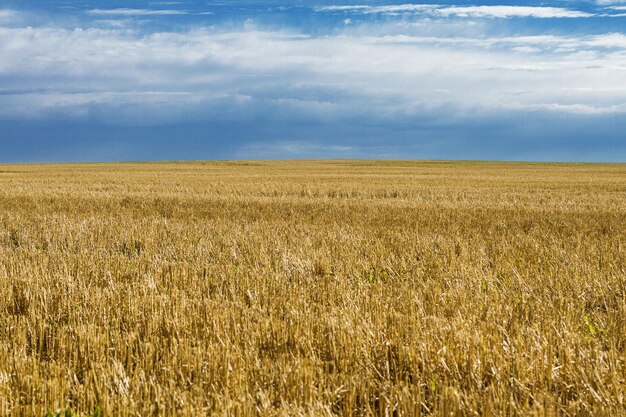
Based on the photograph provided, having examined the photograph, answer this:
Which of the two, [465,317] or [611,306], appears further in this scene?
[611,306]

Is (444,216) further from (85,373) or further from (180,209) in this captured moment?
(85,373)

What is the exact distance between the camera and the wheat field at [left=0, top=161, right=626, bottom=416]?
3846 mm

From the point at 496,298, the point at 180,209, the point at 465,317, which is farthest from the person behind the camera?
the point at 180,209

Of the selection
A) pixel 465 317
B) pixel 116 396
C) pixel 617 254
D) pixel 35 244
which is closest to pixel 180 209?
pixel 35 244

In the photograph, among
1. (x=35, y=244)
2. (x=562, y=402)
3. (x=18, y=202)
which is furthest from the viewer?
(x=18, y=202)

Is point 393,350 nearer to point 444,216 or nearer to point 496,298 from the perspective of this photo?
point 496,298

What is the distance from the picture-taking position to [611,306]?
6.66m

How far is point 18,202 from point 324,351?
1793cm

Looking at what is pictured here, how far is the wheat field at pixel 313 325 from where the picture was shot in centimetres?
385

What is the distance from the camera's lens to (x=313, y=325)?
526 cm

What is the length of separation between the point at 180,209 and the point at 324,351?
13.3 m

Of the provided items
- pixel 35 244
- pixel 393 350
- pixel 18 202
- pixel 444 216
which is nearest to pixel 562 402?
pixel 393 350

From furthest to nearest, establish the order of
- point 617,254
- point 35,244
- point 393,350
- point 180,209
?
point 180,209 < point 35,244 < point 617,254 < point 393,350

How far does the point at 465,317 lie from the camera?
19.0 feet
